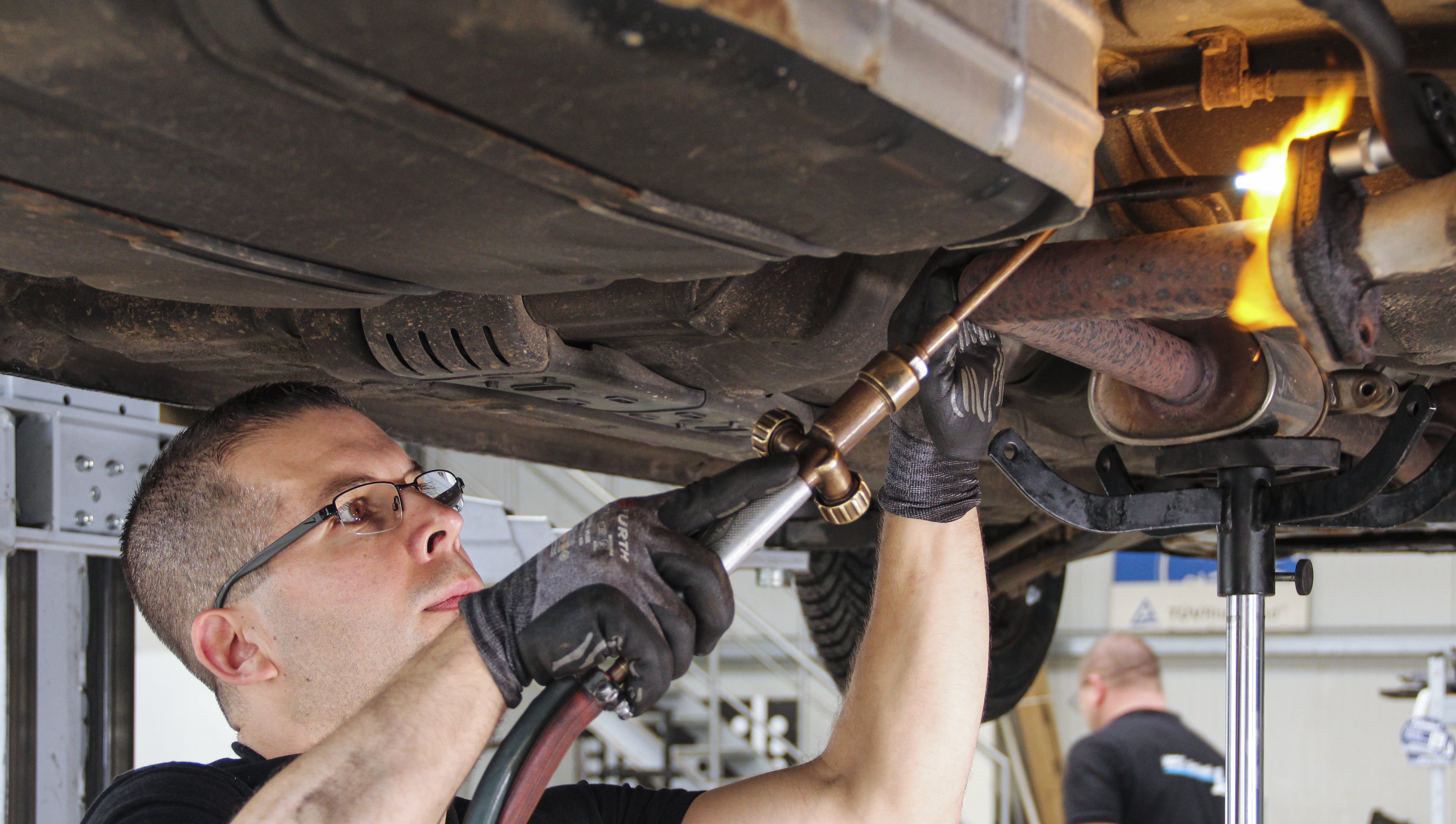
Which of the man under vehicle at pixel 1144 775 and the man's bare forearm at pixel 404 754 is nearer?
the man's bare forearm at pixel 404 754

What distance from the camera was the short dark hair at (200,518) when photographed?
4.12ft

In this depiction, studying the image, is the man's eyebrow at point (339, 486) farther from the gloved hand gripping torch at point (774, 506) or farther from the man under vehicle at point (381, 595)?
the gloved hand gripping torch at point (774, 506)

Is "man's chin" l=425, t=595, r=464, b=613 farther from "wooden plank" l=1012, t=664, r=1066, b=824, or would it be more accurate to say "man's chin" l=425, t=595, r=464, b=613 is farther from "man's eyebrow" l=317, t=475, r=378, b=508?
"wooden plank" l=1012, t=664, r=1066, b=824

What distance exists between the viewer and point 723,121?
0.53 metres

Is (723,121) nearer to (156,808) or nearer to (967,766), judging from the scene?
(156,808)

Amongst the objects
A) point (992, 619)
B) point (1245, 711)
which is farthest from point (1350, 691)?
point (1245, 711)

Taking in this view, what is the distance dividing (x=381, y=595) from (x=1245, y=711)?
3.25 ft

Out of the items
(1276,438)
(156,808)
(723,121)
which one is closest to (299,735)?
(156,808)

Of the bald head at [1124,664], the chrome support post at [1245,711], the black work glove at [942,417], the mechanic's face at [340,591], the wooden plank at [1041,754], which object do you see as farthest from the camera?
the wooden plank at [1041,754]

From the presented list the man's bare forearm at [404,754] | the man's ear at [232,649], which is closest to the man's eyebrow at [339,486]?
the man's ear at [232,649]

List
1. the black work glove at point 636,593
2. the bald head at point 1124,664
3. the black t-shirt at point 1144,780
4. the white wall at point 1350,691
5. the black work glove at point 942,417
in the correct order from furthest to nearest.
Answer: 1. the white wall at point 1350,691
2. the bald head at point 1124,664
3. the black t-shirt at point 1144,780
4. the black work glove at point 942,417
5. the black work glove at point 636,593

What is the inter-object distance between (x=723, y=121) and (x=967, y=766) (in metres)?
0.97

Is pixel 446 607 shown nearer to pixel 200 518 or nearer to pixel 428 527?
pixel 428 527

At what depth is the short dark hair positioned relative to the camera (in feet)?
4.12
